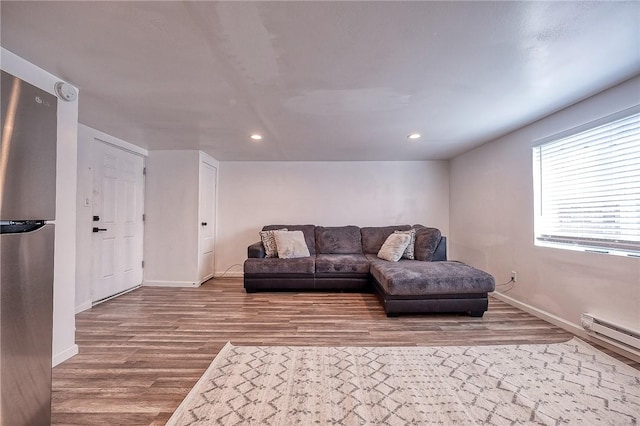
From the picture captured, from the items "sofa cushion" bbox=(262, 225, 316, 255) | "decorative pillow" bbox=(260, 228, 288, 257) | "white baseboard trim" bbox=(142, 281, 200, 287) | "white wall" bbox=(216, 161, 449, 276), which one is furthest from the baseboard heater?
"white baseboard trim" bbox=(142, 281, 200, 287)

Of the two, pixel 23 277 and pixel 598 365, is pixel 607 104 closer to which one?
pixel 598 365

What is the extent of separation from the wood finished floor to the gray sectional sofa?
0.54ft

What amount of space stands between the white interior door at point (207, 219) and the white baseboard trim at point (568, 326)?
438 cm

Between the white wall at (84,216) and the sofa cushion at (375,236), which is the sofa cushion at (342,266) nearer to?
the sofa cushion at (375,236)

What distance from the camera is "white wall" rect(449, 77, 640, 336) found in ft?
6.66

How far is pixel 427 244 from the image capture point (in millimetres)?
3730

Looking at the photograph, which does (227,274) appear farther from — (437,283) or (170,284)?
(437,283)

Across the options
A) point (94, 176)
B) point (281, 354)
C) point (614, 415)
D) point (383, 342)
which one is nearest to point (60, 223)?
point (94, 176)

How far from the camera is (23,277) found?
1.09 metres

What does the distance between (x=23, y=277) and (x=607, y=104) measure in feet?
13.2

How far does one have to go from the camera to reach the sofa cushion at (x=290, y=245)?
3.86 meters

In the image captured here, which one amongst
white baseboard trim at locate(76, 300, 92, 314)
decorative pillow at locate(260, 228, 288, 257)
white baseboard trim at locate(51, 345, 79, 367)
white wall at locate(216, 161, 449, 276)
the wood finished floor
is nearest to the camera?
the wood finished floor

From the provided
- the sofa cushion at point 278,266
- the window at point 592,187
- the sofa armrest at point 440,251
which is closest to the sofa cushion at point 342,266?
the sofa cushion at point 278,266

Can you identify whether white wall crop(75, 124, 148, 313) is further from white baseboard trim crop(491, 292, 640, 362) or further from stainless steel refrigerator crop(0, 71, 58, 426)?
white baseboard trim crop(491, 292, 640, 362)
